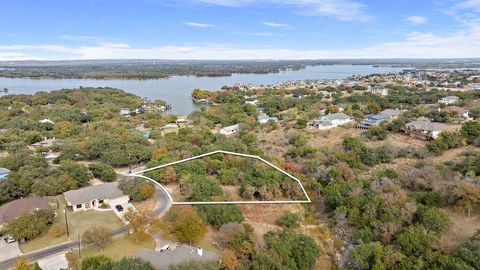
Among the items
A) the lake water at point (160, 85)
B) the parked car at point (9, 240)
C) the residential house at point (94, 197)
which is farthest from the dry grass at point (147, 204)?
the lake water at point (160, 85)

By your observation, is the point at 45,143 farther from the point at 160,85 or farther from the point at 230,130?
the point at 160,85

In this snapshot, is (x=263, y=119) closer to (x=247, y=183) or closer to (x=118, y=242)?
(x=247, y=183)

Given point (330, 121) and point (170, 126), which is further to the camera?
point (170, 126)

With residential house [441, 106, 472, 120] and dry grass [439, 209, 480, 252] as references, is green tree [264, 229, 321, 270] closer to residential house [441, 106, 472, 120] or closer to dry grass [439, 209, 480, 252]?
dry grass [439, 209, 480, 252]

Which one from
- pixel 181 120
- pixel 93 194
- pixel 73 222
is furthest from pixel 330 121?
pixel 73 222

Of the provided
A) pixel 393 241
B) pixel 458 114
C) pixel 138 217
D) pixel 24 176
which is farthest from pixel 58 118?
pixel 458 114
